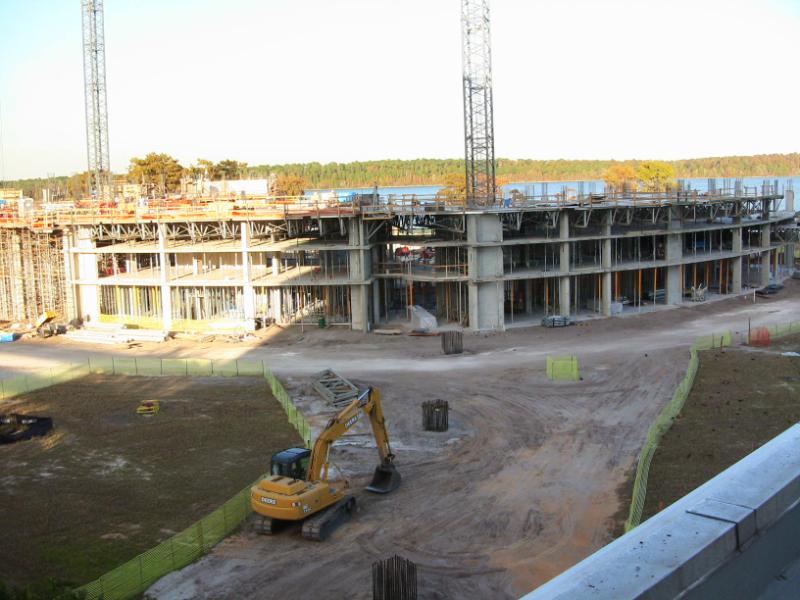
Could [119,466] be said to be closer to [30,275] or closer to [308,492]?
[308,492]

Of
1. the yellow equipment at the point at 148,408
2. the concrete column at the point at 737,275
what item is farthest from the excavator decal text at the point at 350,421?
the concrete column at the point at 737,275

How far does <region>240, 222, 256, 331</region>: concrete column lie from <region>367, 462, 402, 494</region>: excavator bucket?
2881 cm

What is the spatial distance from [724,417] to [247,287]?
30.8 m

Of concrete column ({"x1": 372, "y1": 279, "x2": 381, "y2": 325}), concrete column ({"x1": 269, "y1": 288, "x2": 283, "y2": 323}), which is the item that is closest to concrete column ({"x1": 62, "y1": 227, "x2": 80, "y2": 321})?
concrete column ({"x1": 269, "y1": 288, "x2": 283, "y2": 323})

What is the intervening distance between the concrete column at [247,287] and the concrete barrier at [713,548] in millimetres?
48874

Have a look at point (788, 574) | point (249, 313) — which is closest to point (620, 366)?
point (249, 313)

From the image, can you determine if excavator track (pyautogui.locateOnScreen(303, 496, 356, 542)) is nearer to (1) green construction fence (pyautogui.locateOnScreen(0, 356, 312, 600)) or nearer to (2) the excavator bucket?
(2) the excavator bucket

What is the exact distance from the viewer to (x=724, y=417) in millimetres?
28766

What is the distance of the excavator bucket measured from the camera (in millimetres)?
23297

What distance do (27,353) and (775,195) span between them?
5569cm

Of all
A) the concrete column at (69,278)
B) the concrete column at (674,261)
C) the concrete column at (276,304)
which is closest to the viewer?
the concrete column at (276,304)

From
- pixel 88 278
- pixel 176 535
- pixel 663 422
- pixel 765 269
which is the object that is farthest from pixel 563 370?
pixel 765 269

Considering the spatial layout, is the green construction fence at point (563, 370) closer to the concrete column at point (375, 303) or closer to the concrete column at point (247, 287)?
the concrete column at point (375, 303)

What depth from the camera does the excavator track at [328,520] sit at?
19.8m
